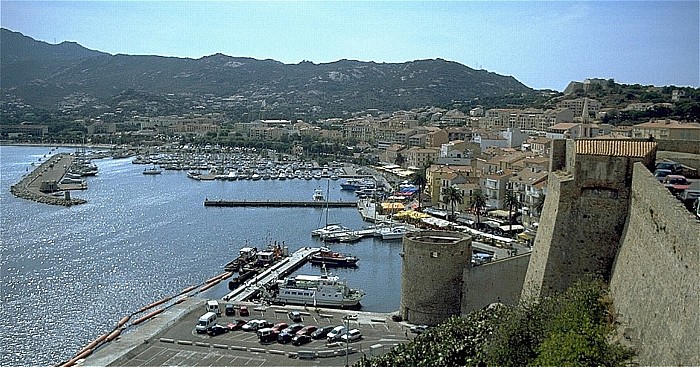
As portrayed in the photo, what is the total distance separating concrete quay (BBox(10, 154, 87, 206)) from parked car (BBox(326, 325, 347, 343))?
30597mm

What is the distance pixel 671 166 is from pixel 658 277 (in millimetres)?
4891

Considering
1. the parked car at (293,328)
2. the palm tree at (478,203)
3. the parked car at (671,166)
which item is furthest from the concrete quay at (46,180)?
the parked car at (671,166)

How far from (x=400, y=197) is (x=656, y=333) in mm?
33936

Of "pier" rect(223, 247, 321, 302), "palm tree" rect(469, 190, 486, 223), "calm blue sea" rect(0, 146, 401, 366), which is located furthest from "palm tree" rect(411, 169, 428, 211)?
"pier" rect(223, 247, 321, 302)

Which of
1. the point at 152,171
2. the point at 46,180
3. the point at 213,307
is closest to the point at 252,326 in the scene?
the point at 213,307

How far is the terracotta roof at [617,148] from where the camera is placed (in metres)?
10.6

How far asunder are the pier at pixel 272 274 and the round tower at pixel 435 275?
6.70 m

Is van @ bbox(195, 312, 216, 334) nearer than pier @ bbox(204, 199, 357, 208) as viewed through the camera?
Yes

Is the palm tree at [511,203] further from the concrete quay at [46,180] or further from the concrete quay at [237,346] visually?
the concrete quay at [46,180]

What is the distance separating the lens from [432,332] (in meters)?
11.5

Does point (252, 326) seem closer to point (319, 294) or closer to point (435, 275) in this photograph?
point (319, 294)

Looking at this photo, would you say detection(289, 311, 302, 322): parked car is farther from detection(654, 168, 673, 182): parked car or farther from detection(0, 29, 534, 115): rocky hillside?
detection(0, 29, 534, 115): rocky hillside

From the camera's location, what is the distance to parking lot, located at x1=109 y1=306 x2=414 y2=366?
15.0m

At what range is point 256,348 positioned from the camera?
618 inches
